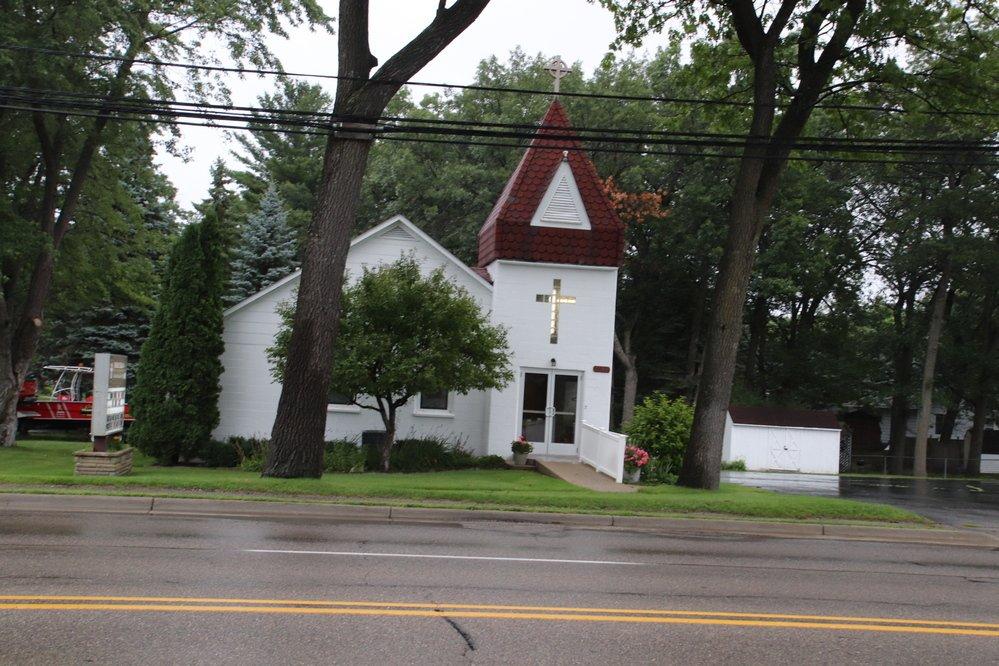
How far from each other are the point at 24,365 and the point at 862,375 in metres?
34.9

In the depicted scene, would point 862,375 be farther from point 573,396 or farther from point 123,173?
point 123,173

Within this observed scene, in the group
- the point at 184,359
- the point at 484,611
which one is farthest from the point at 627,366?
the point at 484,611

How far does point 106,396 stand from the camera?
51.4 feet

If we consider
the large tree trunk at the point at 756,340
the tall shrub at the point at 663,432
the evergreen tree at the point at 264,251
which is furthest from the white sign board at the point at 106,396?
the large tree trunk at the point at 756,340

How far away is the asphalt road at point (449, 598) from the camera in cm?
639

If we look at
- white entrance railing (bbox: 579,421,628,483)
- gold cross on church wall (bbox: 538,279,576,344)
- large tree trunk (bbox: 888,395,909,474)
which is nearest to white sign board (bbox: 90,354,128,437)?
white entrance railing (bbox: 579,421,628,483)

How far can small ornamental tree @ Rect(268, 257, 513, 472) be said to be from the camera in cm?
1861

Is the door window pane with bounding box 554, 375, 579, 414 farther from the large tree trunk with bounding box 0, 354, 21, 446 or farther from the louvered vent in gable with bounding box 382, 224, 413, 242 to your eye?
the large tree trunk with bounding box 0, 354, 21, 446

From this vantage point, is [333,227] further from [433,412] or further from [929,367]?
[929,367]

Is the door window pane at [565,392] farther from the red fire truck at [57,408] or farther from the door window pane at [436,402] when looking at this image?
the red fire truck at [57,408]

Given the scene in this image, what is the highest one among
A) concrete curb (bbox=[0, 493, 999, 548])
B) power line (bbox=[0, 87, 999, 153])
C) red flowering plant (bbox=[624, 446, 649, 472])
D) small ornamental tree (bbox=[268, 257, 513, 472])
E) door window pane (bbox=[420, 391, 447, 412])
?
power line (bbox=[0, 87, 999, 153])

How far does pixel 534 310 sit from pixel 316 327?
8405mm

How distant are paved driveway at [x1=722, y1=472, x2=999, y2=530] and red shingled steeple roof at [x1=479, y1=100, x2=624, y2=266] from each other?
7202 millimetres

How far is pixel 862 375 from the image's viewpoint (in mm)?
42562
